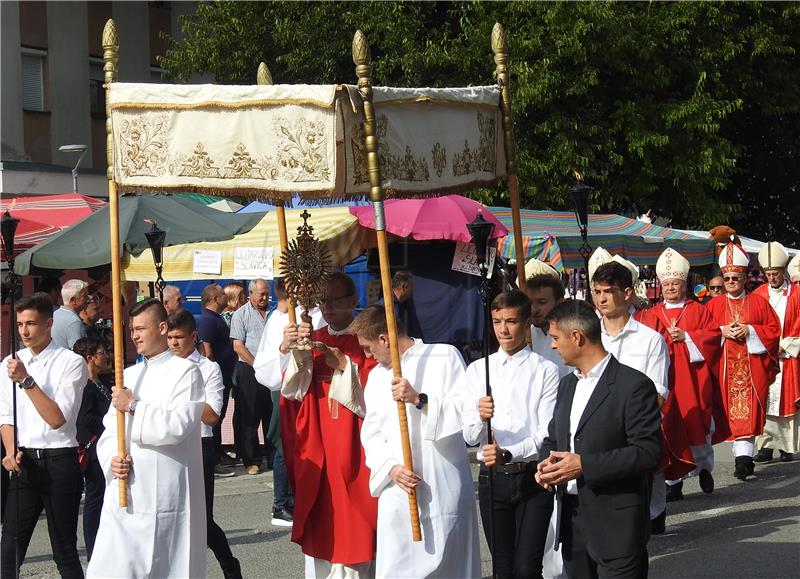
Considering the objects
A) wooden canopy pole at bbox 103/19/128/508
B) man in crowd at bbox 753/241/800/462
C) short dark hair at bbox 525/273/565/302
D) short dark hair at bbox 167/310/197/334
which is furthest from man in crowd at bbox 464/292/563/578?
man in crowd at bbox 753/241/800/462

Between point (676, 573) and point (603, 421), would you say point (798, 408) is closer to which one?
point (676, 573)

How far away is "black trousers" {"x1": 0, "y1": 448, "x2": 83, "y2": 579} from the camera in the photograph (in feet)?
24.4

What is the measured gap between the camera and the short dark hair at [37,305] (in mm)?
7684

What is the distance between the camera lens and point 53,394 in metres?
7.59

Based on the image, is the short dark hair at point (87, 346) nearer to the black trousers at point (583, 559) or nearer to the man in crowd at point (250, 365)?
the man in crowd at point (250, 365)

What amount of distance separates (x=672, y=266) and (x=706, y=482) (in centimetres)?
199

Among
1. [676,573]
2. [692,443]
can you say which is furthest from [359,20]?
[676,573]

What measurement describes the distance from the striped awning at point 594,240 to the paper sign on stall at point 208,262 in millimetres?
3773

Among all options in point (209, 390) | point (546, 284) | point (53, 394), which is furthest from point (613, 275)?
point (53, 394)

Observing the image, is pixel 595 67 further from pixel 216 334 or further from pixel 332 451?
pixel 332 451

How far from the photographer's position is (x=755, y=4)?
2236 cm

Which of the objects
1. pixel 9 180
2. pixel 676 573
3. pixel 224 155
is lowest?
pixel 676 573

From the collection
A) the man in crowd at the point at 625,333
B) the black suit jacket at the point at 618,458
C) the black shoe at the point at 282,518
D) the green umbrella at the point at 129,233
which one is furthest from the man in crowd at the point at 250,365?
the black suit jacket at the point at 618,458

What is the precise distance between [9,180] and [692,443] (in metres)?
18.7
